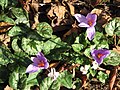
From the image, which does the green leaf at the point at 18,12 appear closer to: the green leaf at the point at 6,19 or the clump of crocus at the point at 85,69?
the green leaf at the point at 6,19

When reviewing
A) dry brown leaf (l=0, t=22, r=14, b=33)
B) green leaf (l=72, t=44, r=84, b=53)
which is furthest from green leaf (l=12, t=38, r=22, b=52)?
green leaf (l=72, t=44, r=84, b=53)

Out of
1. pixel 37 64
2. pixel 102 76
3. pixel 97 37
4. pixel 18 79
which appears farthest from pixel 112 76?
pixel 18 79

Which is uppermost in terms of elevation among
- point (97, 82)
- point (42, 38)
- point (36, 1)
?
point (36, 1)

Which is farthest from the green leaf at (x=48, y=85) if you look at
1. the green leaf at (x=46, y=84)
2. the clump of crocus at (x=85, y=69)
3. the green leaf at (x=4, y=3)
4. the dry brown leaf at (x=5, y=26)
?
the green leaf at (x=4, y=3)

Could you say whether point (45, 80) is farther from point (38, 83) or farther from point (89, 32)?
point (89, 32)

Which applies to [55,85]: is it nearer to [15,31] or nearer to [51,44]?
[51,44]

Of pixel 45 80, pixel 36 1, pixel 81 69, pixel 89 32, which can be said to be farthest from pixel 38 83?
pixel 36 1

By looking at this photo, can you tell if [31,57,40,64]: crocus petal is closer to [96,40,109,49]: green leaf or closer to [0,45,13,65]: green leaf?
[0,45,13,65]: green leaf
